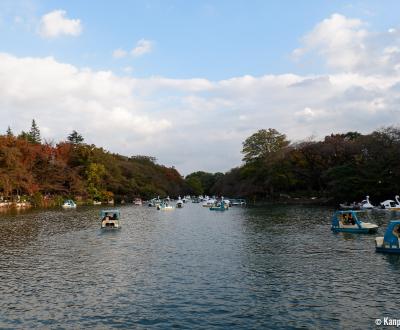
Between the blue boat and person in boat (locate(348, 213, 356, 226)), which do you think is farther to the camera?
person in boat (locate(348, 213, 356, 226))

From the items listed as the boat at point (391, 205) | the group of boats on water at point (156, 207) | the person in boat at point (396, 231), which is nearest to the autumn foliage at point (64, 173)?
the group of boats on water at point (156, 207)

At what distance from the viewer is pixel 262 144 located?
12812 cm

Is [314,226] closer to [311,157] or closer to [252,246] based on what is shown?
[252,246]

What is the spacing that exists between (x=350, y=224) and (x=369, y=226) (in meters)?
2.02

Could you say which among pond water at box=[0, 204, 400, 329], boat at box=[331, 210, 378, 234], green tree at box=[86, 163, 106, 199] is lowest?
pond water at box=[0, 204, 400, 329]

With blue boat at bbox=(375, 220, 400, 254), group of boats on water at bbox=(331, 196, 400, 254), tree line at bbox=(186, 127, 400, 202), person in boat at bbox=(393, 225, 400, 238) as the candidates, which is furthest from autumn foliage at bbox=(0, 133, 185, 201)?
person in boat at bbox=(393, 225, 400, 238)

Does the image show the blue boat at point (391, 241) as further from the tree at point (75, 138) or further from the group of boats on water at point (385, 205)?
the tree at point (75, 138)

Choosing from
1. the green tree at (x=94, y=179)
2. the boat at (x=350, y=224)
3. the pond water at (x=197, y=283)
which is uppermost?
the green tree at (x=94, y=179)

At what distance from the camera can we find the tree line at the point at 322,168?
82.7 meters

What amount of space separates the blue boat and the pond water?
31.6 inches

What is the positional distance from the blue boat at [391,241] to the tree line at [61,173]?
→ 8243 centimetres

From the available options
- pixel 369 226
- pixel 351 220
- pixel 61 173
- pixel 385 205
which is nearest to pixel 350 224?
pixel 351 220

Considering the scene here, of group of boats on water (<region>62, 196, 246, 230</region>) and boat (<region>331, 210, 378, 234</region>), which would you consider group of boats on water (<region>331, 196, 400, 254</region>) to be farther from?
group of boats on water (<region>62, 196, 246, 230</region>)

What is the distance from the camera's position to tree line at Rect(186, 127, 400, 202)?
82.7m
